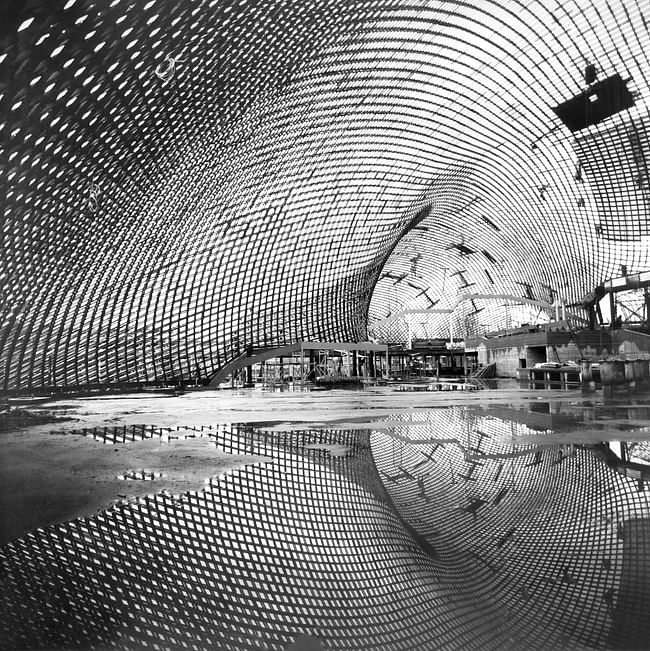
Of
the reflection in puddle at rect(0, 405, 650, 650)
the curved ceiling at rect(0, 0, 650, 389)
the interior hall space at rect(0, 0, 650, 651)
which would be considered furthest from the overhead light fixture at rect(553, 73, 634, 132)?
the reflection in puddle at rect(0, 405, 650, 650)


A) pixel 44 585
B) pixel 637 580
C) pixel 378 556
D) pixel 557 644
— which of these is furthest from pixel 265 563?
pixel 637 580

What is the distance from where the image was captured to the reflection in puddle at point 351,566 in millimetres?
2467

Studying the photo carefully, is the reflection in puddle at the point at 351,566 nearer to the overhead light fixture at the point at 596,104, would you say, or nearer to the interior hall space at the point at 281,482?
the interior hall space at the point at 281,482

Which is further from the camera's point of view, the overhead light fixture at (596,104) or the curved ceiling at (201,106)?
the overhead light fixture at (596,104)

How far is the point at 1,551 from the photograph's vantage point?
3475mm

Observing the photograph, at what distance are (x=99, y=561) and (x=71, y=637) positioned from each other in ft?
3.12

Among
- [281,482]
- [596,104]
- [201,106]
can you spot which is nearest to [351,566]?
[281,482]

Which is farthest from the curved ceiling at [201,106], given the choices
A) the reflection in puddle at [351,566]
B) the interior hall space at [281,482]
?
→ the reflection in puddle at [351,566]

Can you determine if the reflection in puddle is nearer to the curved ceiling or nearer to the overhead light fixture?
the curved ceiling

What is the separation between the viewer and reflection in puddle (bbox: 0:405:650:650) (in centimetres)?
247

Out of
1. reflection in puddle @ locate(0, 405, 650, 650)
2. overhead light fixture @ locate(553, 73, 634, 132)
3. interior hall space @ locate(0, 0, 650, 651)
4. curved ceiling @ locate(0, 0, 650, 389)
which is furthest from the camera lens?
overhead light fixture @ locate(553, 73, 634, 132)

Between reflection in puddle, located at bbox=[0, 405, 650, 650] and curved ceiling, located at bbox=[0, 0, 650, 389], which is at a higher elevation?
curved ceiling, located at bbox=[0, 0, 650, 389]

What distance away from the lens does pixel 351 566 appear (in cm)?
325

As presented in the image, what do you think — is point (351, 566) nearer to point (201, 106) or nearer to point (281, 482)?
point (281, 482)
